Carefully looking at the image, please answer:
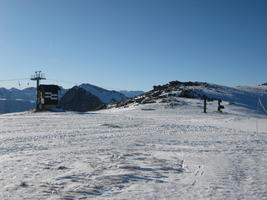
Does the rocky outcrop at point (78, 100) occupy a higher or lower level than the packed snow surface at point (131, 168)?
higher

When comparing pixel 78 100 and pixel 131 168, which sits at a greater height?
pixel 78 100

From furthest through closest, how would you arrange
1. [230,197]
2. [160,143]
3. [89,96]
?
1. [89,96]
2. [160,143]
3. [230,197]

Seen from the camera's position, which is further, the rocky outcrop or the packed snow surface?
the rocky outcrop

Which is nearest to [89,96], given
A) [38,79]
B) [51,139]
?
[38,79]

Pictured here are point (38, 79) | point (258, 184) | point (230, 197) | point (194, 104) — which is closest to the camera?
point (230, 197)

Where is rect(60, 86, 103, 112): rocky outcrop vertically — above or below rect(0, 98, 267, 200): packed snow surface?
above

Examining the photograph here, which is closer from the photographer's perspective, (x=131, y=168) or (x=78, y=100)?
(x=131, y=168)

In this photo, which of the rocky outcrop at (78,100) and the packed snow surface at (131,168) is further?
the rocky outcrop at (78,100)

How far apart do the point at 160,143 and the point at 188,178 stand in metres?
5.15

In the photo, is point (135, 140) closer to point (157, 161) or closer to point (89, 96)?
point (157, 161)

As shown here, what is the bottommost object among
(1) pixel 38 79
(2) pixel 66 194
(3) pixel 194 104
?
(2) pixel 66 194

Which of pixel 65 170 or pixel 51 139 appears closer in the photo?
pixel 65 170

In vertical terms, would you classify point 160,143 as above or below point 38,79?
below

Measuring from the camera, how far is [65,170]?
7.73m
